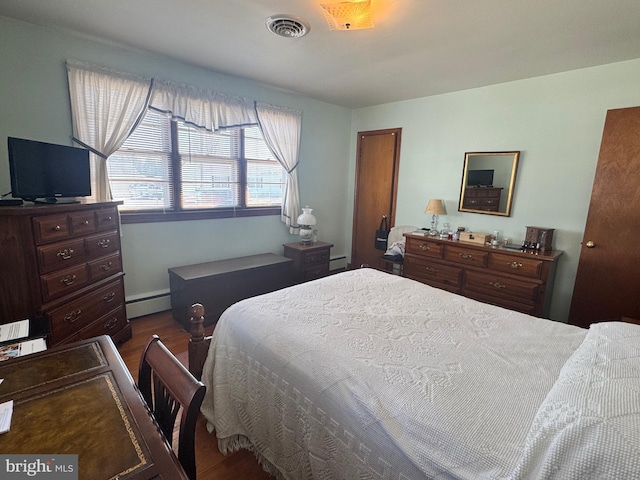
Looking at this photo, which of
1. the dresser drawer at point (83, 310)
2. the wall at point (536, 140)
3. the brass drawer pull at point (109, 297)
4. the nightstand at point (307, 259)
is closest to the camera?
the dresser drawer at point (83, 310)

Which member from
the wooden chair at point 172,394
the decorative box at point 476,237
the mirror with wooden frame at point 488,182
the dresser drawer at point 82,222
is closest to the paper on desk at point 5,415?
the wooden chair at point 172,394

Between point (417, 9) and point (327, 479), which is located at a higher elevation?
point (417, 9)

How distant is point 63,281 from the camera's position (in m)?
2.04

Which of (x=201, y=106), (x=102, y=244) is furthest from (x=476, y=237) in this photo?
(x=102, y=244)

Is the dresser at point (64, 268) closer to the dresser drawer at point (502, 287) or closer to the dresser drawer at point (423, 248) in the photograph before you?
the dresser drawer at point (423, 248)

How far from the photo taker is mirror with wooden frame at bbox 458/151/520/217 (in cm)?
328

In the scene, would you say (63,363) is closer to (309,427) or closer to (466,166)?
(309,427)

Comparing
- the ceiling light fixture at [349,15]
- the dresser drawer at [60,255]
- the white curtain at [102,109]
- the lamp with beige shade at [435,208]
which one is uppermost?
the ceiling light fixture at [349,15]

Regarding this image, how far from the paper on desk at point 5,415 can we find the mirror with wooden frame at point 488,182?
3891mm

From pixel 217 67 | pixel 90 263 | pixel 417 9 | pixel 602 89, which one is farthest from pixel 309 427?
pixel 602 89

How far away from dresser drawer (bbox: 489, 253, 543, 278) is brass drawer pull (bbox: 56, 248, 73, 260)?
11.6ft

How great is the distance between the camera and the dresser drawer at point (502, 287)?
2793 millimetres

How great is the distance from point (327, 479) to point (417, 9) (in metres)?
2.54

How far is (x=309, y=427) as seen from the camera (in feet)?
3.95
